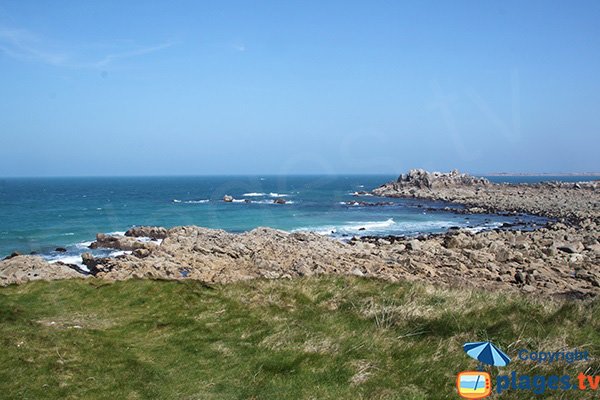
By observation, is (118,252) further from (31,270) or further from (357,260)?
(357,260)

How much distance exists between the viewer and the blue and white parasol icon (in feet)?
24.7

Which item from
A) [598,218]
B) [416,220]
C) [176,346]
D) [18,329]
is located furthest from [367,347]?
[598,218]

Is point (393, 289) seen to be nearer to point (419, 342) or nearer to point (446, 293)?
point (446, 293)

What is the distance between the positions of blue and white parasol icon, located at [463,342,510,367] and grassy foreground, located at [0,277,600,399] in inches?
5.7

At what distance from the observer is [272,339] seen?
29.8ft

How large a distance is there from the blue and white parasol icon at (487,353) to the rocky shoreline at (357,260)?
703cm

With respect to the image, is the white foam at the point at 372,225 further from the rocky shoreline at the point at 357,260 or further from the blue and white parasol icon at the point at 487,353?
the blue and white parasol icon at the point at 487,353

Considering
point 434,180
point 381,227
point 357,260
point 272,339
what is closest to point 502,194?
point 434,180

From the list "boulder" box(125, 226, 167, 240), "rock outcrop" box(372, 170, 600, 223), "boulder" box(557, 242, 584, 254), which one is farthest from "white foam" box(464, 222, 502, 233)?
"boulder" box(125, 226, 167, 240)

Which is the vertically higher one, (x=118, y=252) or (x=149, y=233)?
(x=149, y=233)

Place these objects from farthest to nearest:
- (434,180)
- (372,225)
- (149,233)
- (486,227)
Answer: (434,180) → (372,225) → (486,227) → (149,233)

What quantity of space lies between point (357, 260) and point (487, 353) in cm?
2082

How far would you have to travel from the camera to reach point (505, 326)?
919 centimetres

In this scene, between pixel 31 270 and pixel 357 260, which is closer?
pixel 31 270
